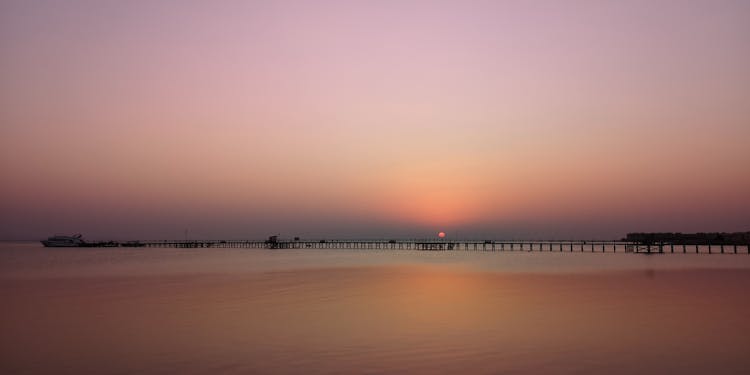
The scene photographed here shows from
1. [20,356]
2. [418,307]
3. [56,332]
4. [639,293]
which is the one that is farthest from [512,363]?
[639,293]

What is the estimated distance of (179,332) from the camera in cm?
1669

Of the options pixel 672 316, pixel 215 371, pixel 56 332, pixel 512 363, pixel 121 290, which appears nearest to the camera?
pixel 215 371

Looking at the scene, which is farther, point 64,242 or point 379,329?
point 64,242

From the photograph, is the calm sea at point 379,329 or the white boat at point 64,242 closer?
the calm sea at point 379,329

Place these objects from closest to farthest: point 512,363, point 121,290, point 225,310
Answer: point 512,363
point 225,310
point 121,290

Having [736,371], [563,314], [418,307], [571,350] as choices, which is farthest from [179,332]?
[736,371]

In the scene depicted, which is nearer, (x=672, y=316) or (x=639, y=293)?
(x=672, y=316)

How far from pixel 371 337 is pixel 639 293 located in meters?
17.6

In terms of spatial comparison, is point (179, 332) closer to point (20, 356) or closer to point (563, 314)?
point (20, 356)

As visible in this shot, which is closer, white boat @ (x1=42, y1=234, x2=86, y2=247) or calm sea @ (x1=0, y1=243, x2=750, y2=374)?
calm sea @ (x1=0, y1=243, x2=750, y2=374)

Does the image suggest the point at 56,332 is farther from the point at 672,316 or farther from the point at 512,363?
the point at 672,316

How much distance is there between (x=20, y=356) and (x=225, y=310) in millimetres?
8372

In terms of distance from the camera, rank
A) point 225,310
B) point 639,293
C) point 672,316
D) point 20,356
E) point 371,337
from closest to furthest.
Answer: point 20,356
point 371,337
point 672,316
point 225,310
point 639,293

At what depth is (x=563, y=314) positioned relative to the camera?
20.2 m
